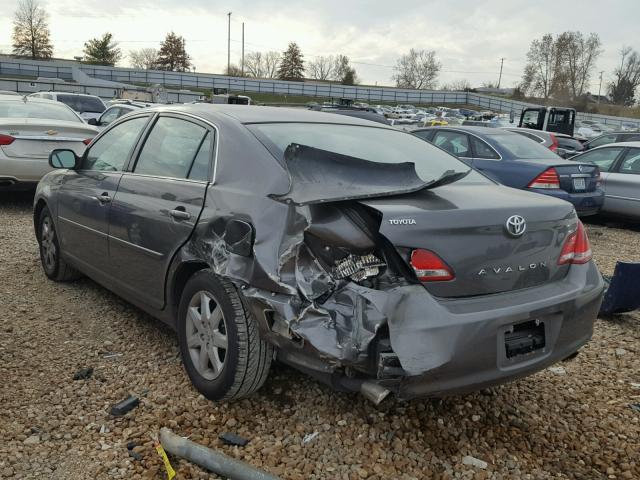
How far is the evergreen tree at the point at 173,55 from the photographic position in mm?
85688

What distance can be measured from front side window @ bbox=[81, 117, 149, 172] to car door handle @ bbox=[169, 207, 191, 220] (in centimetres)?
96

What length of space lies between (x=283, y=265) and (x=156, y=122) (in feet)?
5.90

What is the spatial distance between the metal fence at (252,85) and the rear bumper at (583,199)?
163 feet

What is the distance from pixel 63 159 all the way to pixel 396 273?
3.19m

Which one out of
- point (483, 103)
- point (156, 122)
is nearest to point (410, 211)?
point (156, 122)

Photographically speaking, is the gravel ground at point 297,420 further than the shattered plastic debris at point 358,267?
Yes

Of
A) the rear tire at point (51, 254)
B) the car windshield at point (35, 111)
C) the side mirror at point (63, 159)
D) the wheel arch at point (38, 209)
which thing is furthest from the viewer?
the car windshield at point (35, 111)

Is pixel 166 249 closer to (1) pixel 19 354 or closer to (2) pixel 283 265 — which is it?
(2) pixel 283 265

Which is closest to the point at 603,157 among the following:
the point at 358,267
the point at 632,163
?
the point at 632,163

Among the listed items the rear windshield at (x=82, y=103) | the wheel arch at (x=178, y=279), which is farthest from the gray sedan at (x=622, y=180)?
the rear windshield at (x=82, y=103)

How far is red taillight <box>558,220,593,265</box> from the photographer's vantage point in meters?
2.83

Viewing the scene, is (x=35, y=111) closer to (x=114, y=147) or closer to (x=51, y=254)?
(x=51, y=254)

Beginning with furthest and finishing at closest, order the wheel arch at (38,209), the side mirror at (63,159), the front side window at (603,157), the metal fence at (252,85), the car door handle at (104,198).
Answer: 1. the metal fence at (252,85)
2. the front side window at (603,157)
3. the wheel arch at (38,209)
4. the side mirror at (63,159)
5. the car door handle at (104,198)

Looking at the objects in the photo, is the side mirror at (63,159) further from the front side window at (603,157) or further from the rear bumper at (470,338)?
the front side window at (603,157)
